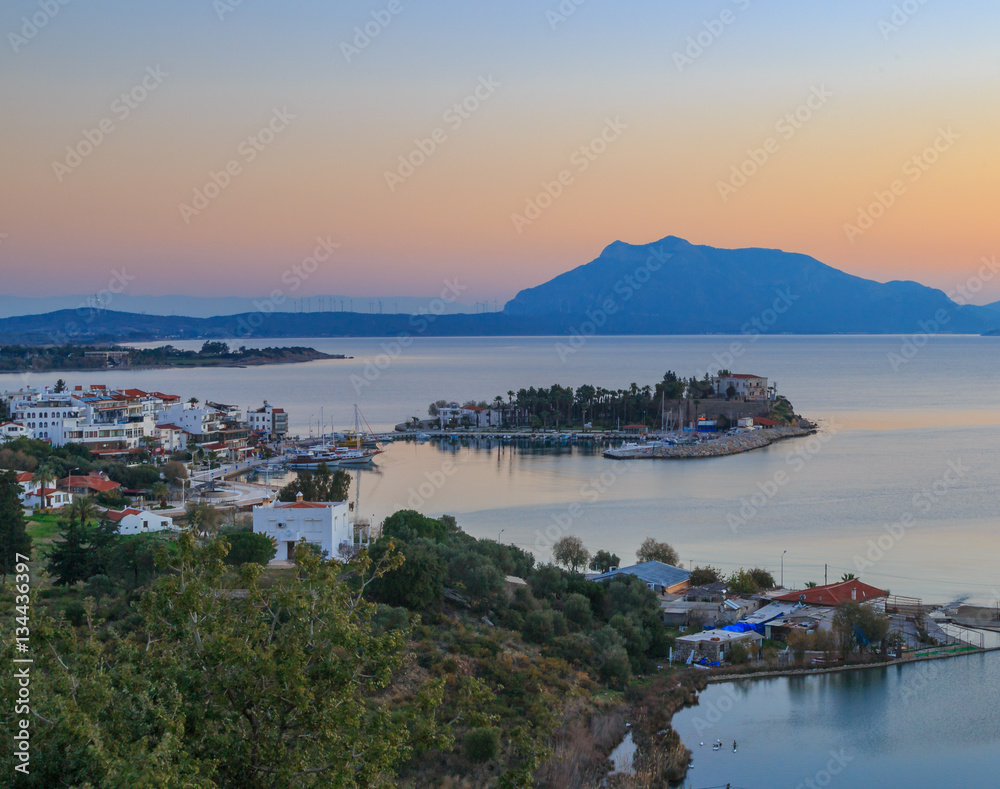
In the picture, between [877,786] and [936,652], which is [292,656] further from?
[936,652]

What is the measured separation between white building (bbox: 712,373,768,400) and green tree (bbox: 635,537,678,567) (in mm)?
30775

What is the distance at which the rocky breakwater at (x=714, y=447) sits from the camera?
35.1 m

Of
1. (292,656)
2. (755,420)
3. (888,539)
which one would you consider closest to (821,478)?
(888,539)

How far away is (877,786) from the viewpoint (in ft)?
29.5

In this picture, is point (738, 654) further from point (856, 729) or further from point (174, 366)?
point (174, 366)

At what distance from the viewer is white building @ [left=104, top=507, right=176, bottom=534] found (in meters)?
16.8

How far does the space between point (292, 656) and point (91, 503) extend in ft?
53.8

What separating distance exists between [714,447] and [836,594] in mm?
23015

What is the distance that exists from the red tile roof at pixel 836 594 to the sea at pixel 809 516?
1.57 m

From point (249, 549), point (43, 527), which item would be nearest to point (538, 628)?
point (249, 549)

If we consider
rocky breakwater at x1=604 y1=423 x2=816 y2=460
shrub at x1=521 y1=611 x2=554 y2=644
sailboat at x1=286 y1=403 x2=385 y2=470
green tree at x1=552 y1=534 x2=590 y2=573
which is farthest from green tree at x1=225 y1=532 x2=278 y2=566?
rocky breakwater at x1=604 y1=423 x2=816 y2=460

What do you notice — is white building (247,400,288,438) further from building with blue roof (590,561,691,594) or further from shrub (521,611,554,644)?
shrub (521,611,554,644)

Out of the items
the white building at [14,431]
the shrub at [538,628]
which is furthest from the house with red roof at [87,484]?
the shrub at [538,628]

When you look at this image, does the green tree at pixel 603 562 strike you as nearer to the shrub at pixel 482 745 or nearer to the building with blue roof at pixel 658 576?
the building with blue roof at pixel 658 576
